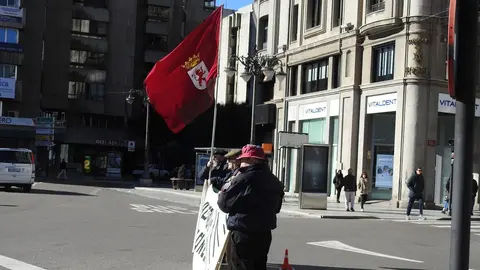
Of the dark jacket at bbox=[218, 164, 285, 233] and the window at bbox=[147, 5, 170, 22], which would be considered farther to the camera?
the window at bbox=[147, 5, 170, 22]

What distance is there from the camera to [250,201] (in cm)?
630

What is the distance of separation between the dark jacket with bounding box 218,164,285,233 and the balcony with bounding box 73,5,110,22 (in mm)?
59793

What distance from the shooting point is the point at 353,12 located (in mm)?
32938

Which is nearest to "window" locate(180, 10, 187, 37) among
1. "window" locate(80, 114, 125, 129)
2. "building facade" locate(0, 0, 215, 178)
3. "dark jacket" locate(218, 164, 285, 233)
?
"building facade" locate(0, 0, 215, 178)

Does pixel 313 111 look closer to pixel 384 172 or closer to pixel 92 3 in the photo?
pixel 384 172

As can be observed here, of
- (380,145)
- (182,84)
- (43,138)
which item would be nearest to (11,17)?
(43,138)

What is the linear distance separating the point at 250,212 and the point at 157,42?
204 ft

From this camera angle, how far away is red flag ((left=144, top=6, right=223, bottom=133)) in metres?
11.5

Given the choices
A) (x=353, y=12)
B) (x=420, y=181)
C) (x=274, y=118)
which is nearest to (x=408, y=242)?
(x=420, y=181)

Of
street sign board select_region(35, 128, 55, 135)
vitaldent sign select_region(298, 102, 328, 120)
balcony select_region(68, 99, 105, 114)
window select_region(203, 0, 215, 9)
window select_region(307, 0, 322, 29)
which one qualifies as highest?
window select_region(203, 0, 215, 9)

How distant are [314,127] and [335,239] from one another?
22461 mm

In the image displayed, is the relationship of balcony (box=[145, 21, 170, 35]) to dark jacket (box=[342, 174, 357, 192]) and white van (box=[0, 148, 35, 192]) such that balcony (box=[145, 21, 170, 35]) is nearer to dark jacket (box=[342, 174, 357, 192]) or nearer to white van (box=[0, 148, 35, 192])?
white van (box=[0, 148, 35, 192])

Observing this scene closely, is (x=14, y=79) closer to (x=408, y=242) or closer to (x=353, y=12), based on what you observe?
(x=353, y=12)

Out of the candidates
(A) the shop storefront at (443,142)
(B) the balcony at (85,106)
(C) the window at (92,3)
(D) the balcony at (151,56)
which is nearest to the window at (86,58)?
(B) the balcony at (85,106)
